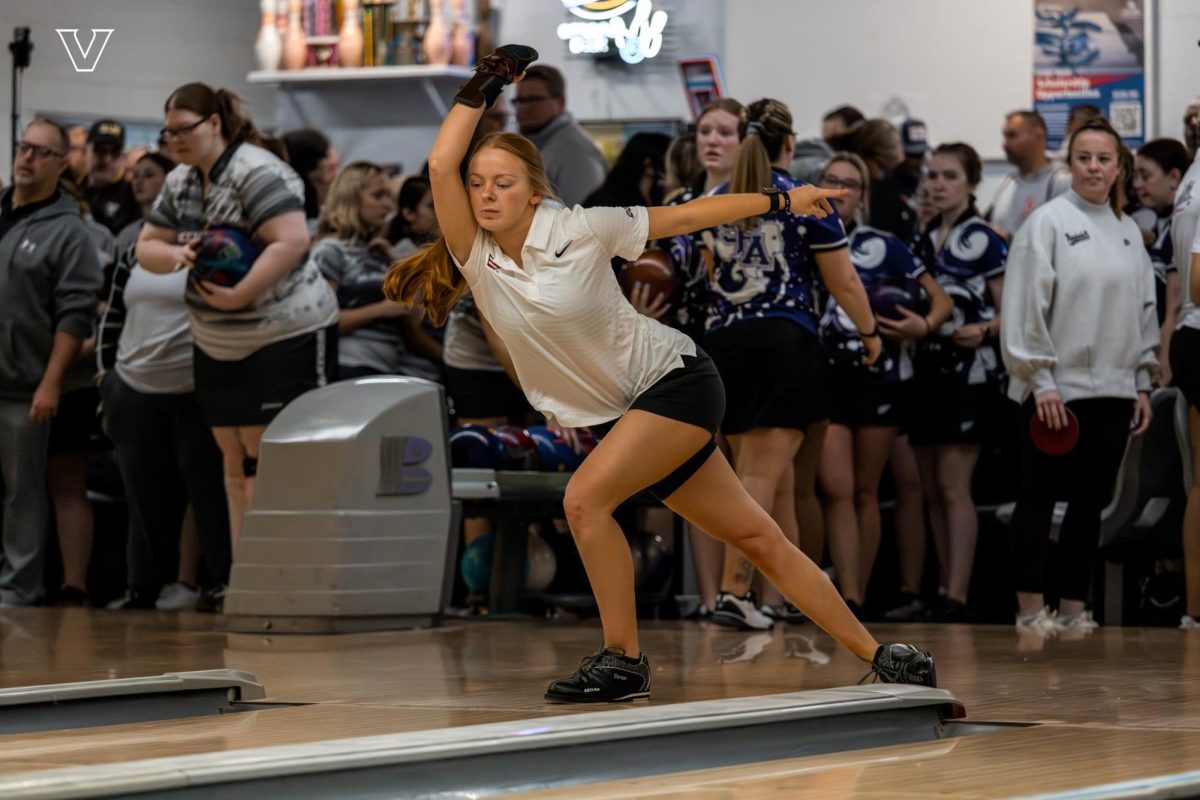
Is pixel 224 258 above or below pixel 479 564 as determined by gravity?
above

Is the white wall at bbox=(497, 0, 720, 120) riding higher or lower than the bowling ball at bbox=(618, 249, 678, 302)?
higher

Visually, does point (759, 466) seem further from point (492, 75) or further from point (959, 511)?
point (492, 75)

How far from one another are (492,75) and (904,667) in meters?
1.37

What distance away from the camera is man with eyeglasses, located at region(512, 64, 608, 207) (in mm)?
6445

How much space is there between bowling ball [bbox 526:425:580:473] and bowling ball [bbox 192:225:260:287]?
1080mm

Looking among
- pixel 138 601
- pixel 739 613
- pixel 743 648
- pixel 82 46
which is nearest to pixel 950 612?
pixel 739 613

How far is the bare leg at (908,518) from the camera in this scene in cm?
603

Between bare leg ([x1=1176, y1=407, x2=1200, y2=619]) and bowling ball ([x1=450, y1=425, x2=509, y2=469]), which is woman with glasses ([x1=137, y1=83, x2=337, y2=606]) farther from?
bare leg ([x1=1176, y1=407, x2=1200, y2=619])

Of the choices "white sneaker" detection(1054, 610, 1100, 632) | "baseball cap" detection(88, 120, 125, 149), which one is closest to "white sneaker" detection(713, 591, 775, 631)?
"white sneaker" detection(1054, 610, 1100, 632)

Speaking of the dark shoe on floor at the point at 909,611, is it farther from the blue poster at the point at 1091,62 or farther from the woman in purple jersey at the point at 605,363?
the blue poster at the point at 1091,62

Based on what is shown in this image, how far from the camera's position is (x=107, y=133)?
697cm

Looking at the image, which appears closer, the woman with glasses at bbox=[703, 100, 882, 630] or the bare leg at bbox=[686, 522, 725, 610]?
the woman with glasses at bbox=[703, 100, 882, 630]

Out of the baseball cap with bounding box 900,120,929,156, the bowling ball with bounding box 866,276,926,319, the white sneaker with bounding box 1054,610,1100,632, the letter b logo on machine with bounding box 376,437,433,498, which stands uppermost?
the baseball cap with bounding box 900,120,929,156

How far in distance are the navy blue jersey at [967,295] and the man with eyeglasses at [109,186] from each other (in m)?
3.25
